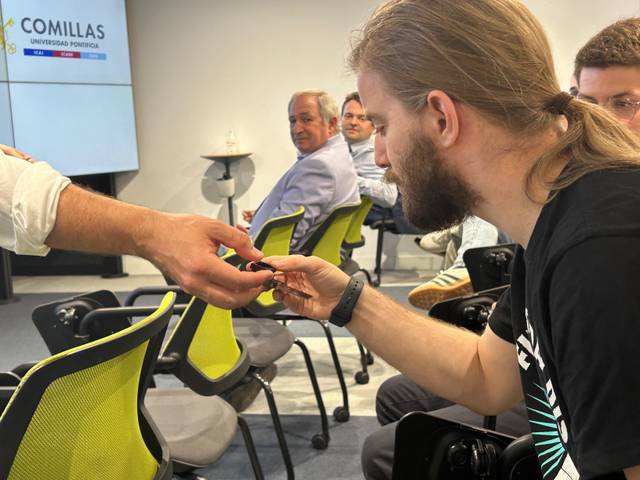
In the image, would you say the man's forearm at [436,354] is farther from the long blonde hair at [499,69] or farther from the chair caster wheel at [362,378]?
the chair caster wheel at [362,378]

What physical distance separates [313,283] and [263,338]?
36.4 inches

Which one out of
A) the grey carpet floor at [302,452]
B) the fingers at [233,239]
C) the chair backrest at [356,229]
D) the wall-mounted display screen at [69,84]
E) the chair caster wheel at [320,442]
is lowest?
the grey carpet floor at [302,452]

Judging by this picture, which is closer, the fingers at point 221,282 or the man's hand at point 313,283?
the fingers at point 221,282

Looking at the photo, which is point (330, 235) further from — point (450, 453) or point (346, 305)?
point (450, 453)

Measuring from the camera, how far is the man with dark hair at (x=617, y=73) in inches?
68.1

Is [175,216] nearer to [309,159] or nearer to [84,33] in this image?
[309,159]

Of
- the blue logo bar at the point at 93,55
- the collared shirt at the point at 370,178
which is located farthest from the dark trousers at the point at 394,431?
the blue logo bar at the point at 93,55

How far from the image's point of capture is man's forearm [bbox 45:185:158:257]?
1074 millimetres

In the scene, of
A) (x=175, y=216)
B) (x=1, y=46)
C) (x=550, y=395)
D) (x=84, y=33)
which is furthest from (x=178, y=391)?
(x=84, y=33)

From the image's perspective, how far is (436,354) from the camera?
1.24 m

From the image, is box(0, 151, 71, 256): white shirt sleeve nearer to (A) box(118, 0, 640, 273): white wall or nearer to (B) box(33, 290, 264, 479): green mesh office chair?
(B) box(33, 290, 264, 479): green mesh office chair

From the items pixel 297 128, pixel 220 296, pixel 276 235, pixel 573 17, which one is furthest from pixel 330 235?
pixel 573 17

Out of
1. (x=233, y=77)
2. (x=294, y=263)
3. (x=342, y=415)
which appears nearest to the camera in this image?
(x=294, y=263)

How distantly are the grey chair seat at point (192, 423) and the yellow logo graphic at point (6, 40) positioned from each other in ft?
12.4
